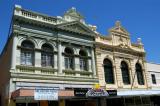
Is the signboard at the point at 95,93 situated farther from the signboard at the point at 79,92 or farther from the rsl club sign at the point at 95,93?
the signboard at the point at 79,92

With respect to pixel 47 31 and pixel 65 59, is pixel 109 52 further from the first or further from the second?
pixel 47 31

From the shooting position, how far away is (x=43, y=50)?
19.1 m

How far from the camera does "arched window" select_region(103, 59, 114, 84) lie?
22.9m

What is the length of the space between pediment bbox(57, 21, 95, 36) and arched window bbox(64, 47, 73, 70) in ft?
6.25

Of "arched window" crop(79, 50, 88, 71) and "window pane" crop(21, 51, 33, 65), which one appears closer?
"window pane" crop(21, 51, 33, 65)

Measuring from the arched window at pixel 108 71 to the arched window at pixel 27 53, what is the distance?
25.8 feet

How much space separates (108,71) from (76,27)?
5572mm

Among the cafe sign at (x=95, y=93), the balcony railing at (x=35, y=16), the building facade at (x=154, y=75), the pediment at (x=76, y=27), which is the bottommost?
the cafe sign at (x=95, y=93)

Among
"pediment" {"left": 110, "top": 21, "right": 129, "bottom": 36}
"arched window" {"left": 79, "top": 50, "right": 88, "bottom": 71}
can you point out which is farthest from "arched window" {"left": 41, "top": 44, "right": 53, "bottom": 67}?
"pediment" {"left": 110, "top": 21, "right": 129, "bottom": 36}

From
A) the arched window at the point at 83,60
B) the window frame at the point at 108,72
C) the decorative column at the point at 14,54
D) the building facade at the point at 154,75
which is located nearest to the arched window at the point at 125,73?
the window frame at the point at 108,72

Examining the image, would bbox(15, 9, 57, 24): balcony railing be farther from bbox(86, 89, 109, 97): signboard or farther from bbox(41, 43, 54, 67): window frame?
bbox(86, 89, 109, 97): signboard

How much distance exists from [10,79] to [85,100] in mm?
7083

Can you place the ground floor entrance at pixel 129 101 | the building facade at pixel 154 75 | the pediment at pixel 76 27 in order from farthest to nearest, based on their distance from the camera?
the building facade at pixel 154 75, the ground floor entrance at pixel 129 101, the pediment at pixel 76 27

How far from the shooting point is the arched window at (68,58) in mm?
20375
